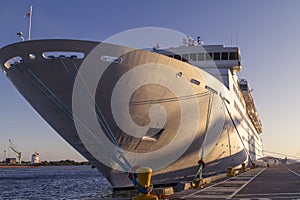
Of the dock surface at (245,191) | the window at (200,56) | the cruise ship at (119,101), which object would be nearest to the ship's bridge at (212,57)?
the window at (200,56)

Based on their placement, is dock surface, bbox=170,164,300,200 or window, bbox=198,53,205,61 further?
window, bbox=198,53,205,61

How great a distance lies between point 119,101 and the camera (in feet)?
44.1

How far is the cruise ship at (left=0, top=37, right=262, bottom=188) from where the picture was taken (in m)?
12.6

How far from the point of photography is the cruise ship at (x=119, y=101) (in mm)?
12633

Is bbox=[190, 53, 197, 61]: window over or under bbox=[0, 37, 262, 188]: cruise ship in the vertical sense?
over

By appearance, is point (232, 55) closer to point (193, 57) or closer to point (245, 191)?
point (193, 57)

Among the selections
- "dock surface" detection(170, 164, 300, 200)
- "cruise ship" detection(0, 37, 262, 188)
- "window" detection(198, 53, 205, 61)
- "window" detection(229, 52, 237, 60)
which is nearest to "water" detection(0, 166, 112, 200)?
"cruise ship" detection(0, 37, 262, 188)

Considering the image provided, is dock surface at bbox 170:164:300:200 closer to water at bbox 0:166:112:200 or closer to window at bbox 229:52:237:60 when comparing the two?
water at bbox 0:166:112:200

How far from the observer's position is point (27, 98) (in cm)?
1552

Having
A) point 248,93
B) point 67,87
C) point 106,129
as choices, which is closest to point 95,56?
point 67,87

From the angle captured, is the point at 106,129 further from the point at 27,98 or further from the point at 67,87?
the point at 27,98

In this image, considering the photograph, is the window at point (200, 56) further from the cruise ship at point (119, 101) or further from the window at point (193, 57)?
the cruise ship at point (119, 101)

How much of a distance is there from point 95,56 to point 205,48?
1583cm

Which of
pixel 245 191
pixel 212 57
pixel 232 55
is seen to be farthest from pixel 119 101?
pixel 232 55
